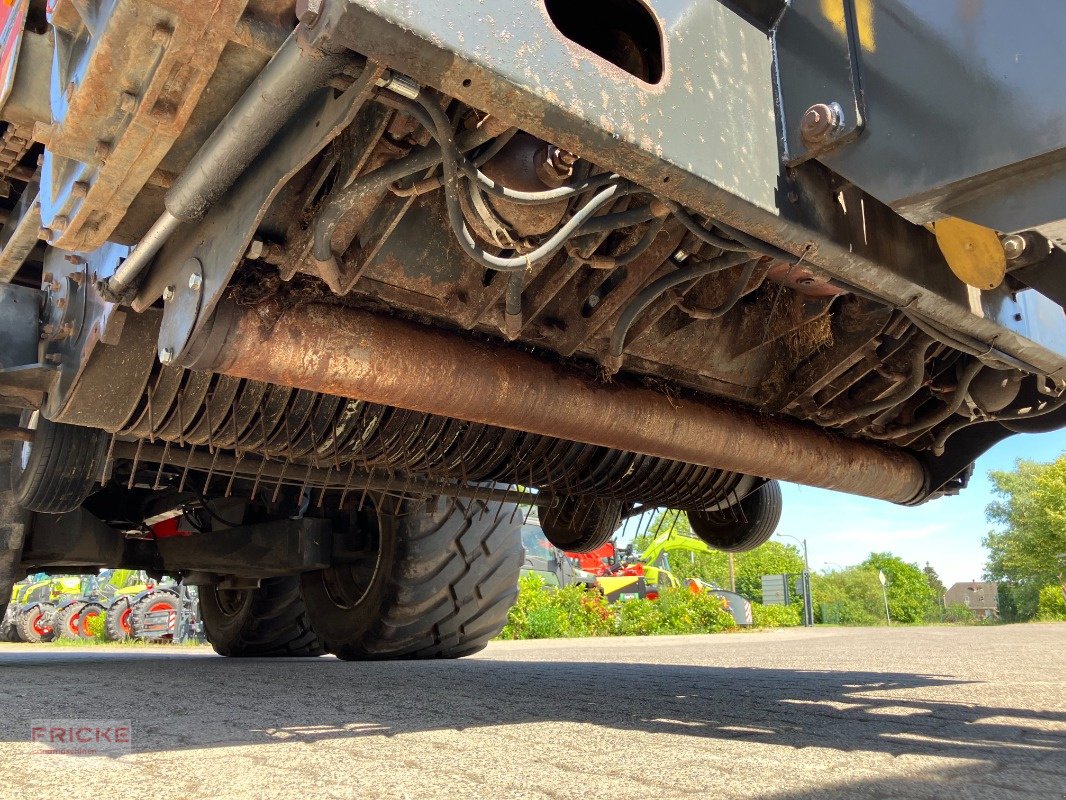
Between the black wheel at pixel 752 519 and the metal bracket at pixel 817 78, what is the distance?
2.11 meters

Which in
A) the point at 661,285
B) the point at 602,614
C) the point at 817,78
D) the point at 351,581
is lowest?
the point at 602,614

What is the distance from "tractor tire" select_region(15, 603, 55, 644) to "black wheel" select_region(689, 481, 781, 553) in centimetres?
1183

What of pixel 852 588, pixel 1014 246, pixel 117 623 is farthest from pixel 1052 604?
pixel 852 588

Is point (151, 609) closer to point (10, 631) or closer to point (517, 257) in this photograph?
point (10, 631)

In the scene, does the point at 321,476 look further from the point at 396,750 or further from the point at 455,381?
the point at 396,750

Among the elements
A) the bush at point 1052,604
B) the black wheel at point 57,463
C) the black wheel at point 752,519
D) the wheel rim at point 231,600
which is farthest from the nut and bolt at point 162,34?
the bush at point 1052,604

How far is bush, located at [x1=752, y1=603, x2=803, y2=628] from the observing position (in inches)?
802

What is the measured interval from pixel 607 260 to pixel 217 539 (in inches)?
121

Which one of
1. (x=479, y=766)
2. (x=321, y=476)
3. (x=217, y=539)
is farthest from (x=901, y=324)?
(x=217, y=539)

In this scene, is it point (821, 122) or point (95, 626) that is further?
point (95, 626)

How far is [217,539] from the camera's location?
4125mm

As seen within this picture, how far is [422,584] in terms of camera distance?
12.5ft

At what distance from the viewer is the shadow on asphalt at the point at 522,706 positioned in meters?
1.91

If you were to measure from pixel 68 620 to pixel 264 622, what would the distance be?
8.71m
